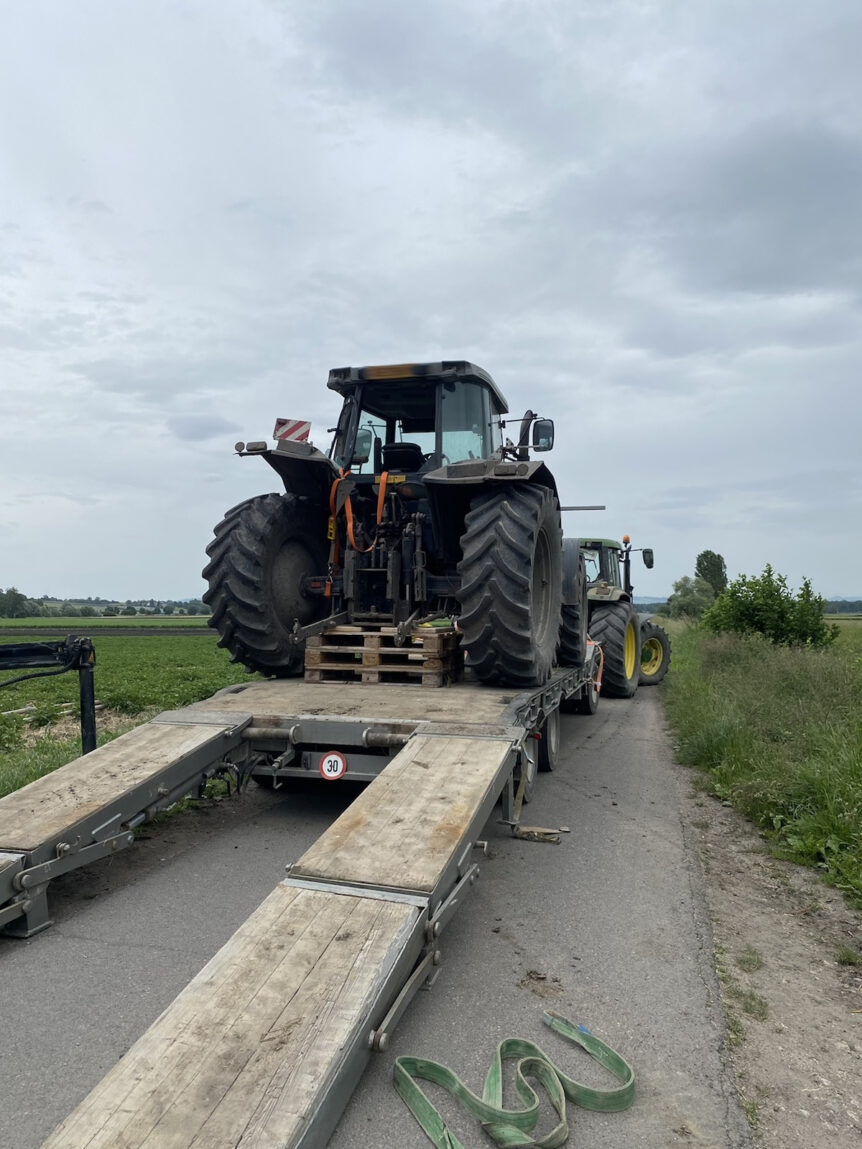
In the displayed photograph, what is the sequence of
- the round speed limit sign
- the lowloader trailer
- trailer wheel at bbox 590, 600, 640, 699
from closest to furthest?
1. the lowloader trailer
2. the round speed limit sign
3. trailer wheel at bbox 590, 600, 640, 699

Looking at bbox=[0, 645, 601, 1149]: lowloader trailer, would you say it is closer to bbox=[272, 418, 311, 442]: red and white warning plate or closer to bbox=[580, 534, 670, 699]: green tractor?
bbox=[272, 418, 311, 442]: red and white warning plate

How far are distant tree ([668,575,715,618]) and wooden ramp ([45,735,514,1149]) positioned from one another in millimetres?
40618

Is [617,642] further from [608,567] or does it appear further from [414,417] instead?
[414,417]

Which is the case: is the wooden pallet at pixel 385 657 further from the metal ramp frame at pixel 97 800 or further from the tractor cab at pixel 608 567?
the tractor cab at pixel 608 567

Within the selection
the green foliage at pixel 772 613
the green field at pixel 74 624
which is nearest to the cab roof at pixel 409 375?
the green foliage at pixel 772 613

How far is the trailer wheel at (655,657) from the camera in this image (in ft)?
48.3

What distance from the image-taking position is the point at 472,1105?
8.09 feet

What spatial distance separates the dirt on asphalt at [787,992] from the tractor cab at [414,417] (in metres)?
3.85

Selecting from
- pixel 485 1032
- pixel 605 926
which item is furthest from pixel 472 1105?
pixel 605 926

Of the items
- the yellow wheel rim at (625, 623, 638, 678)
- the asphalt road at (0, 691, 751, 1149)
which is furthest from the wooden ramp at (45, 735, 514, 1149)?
the yellow wheel rim at (625, 623, 638, 678)

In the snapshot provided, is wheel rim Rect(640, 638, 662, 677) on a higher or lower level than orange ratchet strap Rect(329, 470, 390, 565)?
lower

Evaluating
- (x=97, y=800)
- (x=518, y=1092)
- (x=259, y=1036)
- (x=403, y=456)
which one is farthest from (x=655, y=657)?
(x=259, y=1036)

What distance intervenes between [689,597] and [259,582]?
46228 millimetres

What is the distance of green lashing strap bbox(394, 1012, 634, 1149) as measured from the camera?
2.35 metres
